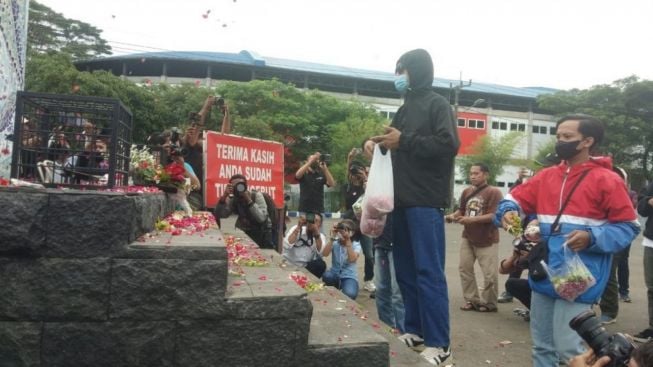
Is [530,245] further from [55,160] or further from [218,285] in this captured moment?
[55,160]

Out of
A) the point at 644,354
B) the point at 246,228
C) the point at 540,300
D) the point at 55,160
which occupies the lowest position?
the point at 246,228

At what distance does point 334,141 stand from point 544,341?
3647cm

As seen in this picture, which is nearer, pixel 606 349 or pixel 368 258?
pixel 606 349

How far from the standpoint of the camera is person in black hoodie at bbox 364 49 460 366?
340 cm


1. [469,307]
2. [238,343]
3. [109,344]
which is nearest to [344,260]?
[469,307]

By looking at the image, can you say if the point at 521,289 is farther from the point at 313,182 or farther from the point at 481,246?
the point at 313,182

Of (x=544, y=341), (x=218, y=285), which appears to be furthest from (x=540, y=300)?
(x=218, y=285)

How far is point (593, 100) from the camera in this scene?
146 ft

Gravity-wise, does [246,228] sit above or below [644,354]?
below

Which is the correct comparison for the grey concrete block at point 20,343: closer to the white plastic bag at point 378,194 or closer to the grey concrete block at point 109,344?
the grey concrete block at point 109,344

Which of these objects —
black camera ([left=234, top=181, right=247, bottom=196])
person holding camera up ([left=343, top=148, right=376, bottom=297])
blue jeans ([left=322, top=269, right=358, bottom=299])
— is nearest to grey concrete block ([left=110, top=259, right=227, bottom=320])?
blue jeans ([left=322, top=269, right=358, bottom=299])

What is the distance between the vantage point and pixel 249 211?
24.1 feet

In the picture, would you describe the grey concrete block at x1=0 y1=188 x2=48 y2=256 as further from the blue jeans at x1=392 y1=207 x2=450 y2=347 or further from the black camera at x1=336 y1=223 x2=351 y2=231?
the black camera at x1=336 y1=223 x2=351 y2=231

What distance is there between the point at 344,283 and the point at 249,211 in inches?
68.8
